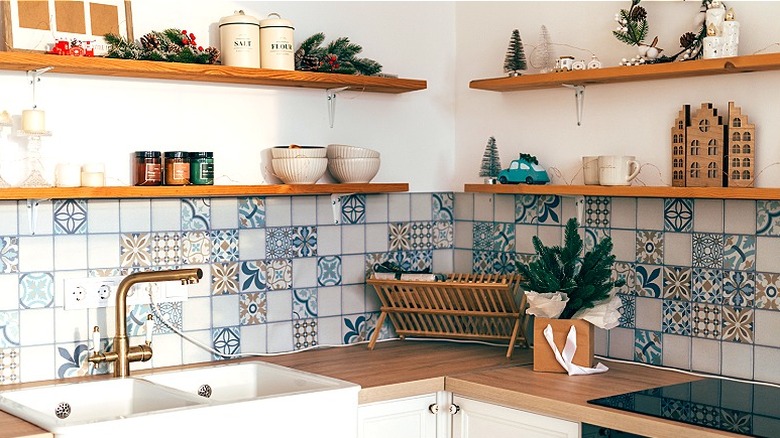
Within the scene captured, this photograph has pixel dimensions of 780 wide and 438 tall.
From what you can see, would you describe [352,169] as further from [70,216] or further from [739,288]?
[739,288]

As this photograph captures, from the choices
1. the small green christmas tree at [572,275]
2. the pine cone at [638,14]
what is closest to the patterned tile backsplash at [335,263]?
the small green christmas tree at [572,275]

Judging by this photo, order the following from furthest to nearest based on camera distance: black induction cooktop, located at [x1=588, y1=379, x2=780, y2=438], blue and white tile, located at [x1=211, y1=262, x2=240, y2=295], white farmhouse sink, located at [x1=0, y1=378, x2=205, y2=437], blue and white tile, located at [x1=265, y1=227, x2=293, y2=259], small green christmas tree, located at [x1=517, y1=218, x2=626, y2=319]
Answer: blue and white tile, located at [x1=265, y1=227, x2=293, y2=259]
blue and white tile, located at [x1=211, y1=262, x2=240, y2=295]
small green christmas tree, located at [x1=517, y1=218, x2=626, y2=319]
white farmhouse sink, located at [x1=0, y1=378, x2=205, y2=437]
black induction cooktop, located at [x1=588, y1=379, x2=780, y2=438]

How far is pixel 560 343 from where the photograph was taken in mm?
2867

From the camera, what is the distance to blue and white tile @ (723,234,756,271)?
2766 millimetres

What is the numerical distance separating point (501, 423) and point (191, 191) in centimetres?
110

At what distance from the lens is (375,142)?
3.49 metres

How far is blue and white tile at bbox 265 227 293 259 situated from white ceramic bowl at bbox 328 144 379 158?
0.29 metres

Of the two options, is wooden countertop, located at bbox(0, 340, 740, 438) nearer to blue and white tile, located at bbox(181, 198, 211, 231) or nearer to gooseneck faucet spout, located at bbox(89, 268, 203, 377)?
gooseneck faucet spout, located at bbox(89, 268, 203, 377)

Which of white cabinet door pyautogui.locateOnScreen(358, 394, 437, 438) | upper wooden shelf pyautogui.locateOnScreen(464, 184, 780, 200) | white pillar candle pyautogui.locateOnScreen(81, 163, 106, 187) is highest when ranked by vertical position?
white pillar candle pyautogui.locateOnScreen(81, 163, 106, 187)

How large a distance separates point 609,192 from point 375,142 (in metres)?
0.91

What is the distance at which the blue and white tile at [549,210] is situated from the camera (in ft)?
10.8

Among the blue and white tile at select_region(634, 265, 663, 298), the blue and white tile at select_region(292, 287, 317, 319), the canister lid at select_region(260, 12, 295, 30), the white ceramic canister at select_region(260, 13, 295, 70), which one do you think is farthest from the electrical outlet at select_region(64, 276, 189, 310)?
the blue and white tile at select_region(634, 265, 663, 298)

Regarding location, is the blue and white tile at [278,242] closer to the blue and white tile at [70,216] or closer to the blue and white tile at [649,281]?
the blue and white tile at [70,216]

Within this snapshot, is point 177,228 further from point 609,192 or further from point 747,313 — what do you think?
point 747,313
